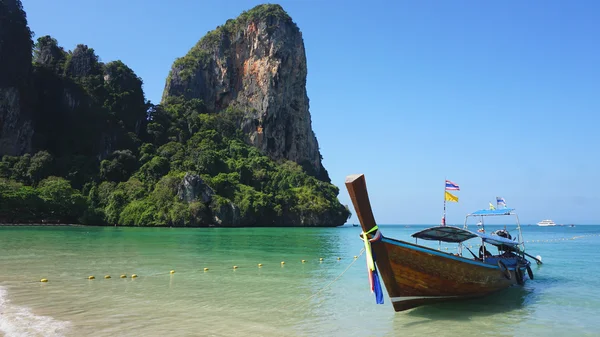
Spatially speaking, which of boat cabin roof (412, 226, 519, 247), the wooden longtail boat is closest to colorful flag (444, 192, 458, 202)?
boat cabin roof (412, 226, 519, 247)

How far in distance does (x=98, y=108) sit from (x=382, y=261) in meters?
75.2

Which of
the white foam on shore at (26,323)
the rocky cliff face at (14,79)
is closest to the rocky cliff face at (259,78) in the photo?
the rocky cliff face at (14,79)

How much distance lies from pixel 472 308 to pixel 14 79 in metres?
72.7

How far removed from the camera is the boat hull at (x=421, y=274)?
9.17m

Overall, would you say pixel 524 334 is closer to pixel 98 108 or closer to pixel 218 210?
pixel 218 210

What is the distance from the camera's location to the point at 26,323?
25.9 ft

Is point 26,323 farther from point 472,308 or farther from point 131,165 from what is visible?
point 131,165

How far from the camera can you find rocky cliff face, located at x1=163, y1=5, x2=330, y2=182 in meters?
94.3

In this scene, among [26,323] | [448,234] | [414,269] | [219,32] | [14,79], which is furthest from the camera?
[219,32]

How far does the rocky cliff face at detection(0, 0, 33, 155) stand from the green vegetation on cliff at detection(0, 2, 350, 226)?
764 mm

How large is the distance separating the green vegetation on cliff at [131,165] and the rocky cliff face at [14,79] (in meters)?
0.76

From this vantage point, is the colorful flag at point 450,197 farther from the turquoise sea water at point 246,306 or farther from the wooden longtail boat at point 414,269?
the wooden longtail boat at point 414,269

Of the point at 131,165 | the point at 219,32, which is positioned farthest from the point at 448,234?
the point at 219,32

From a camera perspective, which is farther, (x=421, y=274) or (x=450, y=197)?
(x=450, y=197)
